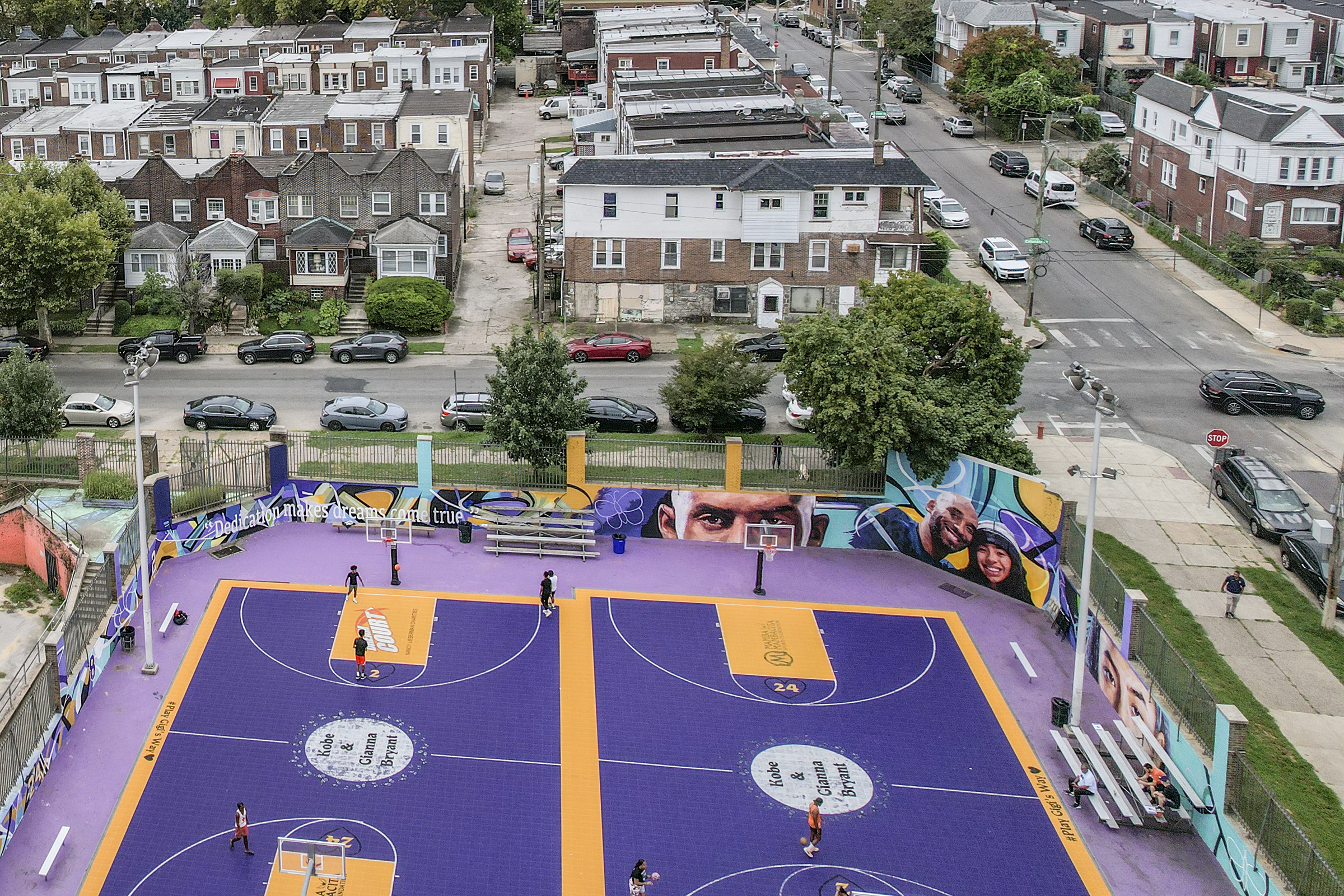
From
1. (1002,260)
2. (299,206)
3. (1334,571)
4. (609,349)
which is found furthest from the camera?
(1002,260)

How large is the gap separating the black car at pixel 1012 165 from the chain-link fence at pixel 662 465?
4974 centimetres

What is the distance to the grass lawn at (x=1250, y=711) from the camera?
31.9m

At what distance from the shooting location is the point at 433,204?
71.9 metres

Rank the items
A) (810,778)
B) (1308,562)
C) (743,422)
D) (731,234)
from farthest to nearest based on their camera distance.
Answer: (731,234) < (743,422) < (1308,562) < (810,778)

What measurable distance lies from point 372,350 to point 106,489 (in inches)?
687

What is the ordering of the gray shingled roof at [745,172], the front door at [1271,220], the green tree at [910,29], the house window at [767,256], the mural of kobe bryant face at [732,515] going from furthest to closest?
the green tree at [910,29], the front door at [1271,220], the house window at [767,256], the gray shingled roof at [745,172], the mural of kobe bryant face at [732,515]

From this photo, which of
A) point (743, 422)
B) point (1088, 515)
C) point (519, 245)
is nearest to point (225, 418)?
point (743, 422)

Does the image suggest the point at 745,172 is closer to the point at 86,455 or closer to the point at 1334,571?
the point at 86,455

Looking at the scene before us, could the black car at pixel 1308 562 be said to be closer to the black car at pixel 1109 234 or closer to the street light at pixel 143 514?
the black car at pixel 1109 234

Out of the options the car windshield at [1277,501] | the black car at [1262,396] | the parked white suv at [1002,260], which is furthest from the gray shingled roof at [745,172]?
the car windshield at [1277,501]

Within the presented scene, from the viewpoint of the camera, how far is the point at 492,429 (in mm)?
45156

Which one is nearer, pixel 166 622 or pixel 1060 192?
pixel 166 622

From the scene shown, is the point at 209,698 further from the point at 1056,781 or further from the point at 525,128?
the point at 525,128

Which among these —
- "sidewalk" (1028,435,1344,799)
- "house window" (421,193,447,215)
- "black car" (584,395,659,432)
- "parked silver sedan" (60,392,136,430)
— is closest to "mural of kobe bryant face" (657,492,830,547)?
"black car" (584,395,659,432)
